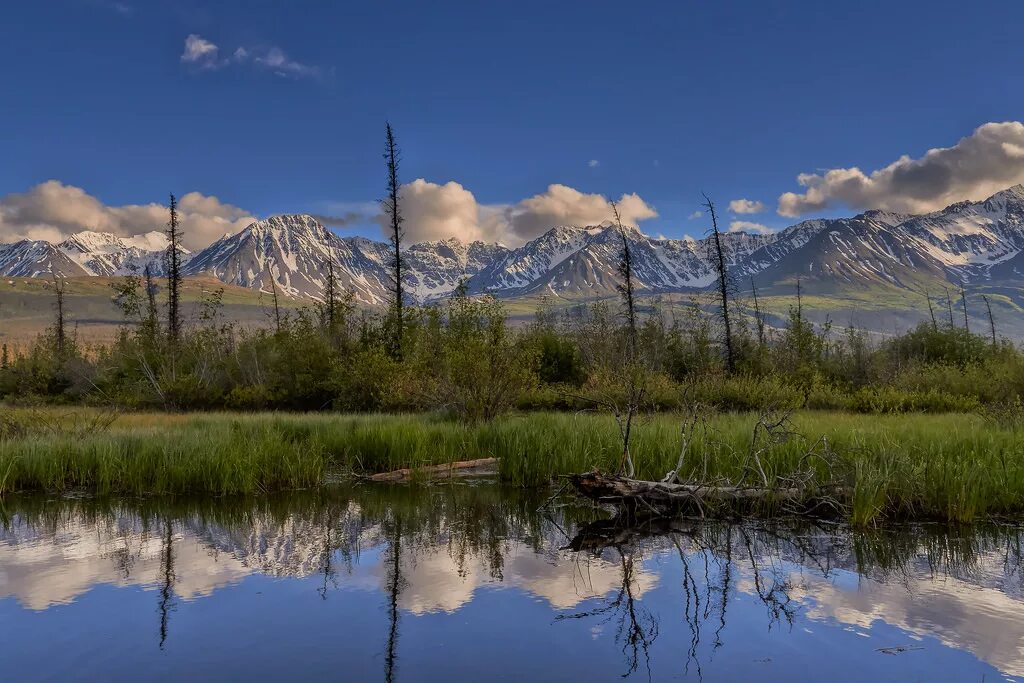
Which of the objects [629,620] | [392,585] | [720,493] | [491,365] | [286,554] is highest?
[491,365]

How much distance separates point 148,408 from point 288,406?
7.59 meters

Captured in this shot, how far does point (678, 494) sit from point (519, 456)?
4.73 m

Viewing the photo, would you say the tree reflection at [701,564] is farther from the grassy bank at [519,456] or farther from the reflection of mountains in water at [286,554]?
the grassy bank at [519,456]

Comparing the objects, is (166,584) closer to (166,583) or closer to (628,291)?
(166,583)

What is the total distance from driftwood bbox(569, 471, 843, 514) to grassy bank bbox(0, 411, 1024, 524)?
0.55 meters

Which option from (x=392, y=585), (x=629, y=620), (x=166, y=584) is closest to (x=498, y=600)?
(x=392, y=585)

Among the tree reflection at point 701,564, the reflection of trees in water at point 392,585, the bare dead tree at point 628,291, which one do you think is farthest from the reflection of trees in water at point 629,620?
the bare dead tree at point 628,291

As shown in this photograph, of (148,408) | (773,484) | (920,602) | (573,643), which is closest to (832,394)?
(773,484)

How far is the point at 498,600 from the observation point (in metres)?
8.05

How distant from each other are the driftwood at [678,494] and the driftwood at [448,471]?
4.98 meters

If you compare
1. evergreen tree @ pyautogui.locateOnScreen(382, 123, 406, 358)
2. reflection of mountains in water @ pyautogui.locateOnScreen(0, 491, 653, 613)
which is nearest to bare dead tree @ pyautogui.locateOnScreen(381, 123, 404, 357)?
evergreen tree @ pyautogui.locateOnScreen(382, 123, 406, 358)

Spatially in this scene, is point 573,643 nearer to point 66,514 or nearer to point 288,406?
point 66,514

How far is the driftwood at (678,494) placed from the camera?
36.5 feet

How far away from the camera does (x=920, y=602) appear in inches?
297
